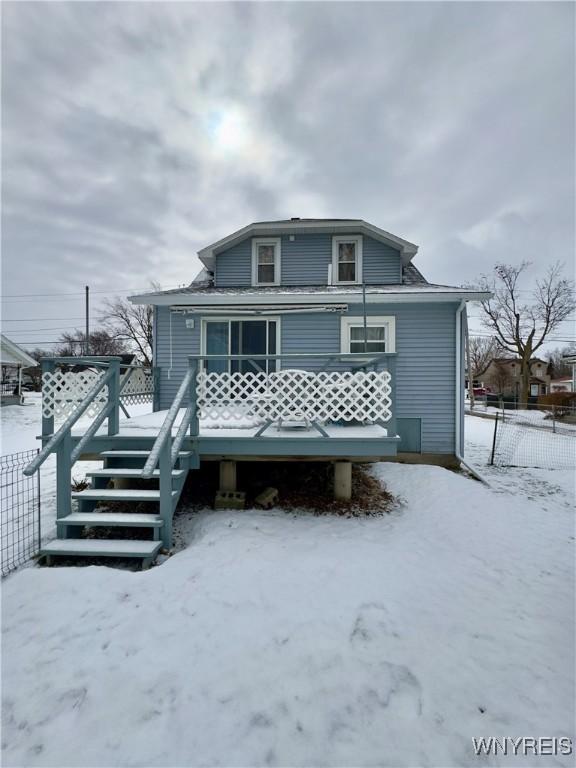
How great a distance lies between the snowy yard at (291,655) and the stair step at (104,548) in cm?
23

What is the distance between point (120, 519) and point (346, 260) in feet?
26.8

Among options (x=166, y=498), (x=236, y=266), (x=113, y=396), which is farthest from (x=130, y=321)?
(x=166, y=498)

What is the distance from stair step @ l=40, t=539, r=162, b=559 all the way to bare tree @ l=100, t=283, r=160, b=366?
30128 mm

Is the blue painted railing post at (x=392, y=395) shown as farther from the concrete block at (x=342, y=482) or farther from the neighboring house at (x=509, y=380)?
the neighboring house at (x=509, y=380)

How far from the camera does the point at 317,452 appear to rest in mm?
4730

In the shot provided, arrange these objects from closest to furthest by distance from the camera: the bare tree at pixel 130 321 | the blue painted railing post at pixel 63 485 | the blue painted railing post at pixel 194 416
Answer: the blue painted railing post at pixel 63 485 < the blue painted railing post at pixel 194 416 < the bare tree at pixel 130 321

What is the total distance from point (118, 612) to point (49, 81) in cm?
1073

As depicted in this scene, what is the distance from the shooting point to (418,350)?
775cm

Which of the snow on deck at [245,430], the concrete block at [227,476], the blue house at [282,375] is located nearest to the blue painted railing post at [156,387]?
the blue house at [282,375]

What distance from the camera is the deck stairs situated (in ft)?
12.0

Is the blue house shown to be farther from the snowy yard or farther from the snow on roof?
the snow on roof

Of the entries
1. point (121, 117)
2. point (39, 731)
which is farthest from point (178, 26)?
point (39, 731)

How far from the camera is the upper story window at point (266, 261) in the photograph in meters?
9.26

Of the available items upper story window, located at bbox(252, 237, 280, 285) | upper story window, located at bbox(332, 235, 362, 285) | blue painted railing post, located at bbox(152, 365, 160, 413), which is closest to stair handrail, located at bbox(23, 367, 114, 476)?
blue painted railing post, located at bbox(152, 365, 160, 413)
